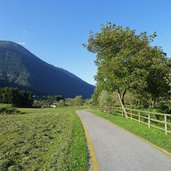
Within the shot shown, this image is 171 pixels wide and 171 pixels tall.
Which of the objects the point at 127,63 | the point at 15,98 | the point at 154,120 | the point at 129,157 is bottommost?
the point at 129,157

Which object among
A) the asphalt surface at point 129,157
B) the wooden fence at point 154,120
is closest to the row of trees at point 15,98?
the wooden fence at point 154,120

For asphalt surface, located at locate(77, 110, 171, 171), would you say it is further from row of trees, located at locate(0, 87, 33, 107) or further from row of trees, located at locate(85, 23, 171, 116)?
row of trees, located at locate(0, 87, 33, 107)

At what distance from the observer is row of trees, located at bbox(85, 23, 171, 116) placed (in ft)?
91.8

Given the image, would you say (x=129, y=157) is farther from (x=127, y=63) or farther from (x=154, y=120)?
(x=127, y=63)

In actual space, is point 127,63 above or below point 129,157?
above

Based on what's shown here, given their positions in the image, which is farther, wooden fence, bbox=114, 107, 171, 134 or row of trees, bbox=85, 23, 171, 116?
row of trees, bbox=85, 23, 171, 116

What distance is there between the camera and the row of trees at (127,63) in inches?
1101

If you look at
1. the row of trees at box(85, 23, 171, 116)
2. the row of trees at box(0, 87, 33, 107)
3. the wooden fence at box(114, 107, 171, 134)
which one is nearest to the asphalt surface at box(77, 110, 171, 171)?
the wooden fence at box(114, 107, 171, 134)

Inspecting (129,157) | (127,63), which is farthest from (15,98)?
(129,157)

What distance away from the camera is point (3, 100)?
4783 inches

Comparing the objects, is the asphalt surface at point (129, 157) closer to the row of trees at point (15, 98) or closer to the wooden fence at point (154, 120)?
the wooden fence at point (154, 120)

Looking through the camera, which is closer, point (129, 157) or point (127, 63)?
point (129, 157)

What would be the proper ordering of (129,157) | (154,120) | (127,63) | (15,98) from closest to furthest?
(129,157), (154,120), (127,63), (15,98)

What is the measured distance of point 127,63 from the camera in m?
28.5
